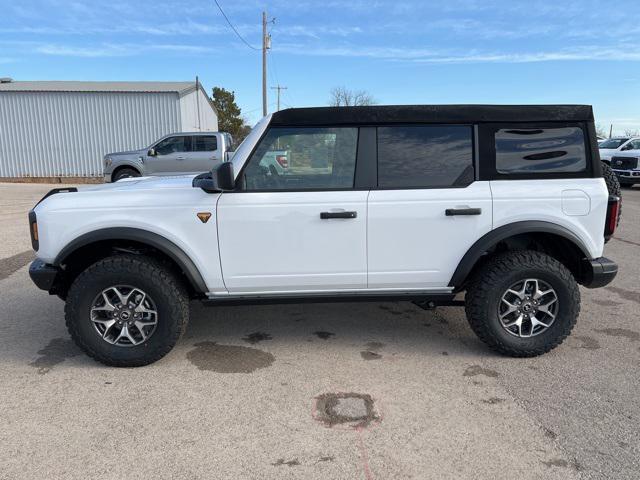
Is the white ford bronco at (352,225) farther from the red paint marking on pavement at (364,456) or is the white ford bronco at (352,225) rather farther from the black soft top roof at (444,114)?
the red paint marking on pavement at (364,456)

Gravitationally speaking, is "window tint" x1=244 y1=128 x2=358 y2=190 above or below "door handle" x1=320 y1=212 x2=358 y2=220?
above

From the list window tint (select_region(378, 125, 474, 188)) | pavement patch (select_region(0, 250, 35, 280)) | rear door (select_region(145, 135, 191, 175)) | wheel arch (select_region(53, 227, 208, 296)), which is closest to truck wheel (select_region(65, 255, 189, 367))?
wheel arch (select_region(53, 227, 208, 296))

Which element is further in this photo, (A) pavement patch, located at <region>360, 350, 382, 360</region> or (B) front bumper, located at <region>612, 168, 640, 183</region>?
(B) front bumper, located at <region>612, 168, 640, 183</region>

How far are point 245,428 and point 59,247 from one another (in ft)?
6.07

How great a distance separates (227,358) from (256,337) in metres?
0.47

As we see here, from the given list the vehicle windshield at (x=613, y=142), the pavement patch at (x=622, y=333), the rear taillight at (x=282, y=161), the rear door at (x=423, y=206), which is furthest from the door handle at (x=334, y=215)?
the vehicle windshield at (x=613, y=142)

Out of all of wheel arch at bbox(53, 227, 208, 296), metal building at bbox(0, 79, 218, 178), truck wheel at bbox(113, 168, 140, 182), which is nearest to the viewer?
wheel arch at bbox(53, 227, 208, 296)

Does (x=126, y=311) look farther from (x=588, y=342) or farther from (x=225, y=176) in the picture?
(x=588, y=342)

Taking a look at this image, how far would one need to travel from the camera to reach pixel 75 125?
2200 centimetres

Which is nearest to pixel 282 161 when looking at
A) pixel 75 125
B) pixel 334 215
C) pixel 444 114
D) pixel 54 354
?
pixel 334 215

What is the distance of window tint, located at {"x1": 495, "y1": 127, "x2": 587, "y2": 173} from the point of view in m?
3.69

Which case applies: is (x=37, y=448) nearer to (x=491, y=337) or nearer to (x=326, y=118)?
(x=326, y=118)

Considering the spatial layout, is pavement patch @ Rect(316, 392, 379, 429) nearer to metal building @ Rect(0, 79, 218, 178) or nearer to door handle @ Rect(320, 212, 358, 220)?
door handle @ Rect(320, 212, 358, 220)

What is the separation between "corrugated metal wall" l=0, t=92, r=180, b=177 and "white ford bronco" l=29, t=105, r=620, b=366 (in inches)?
786
